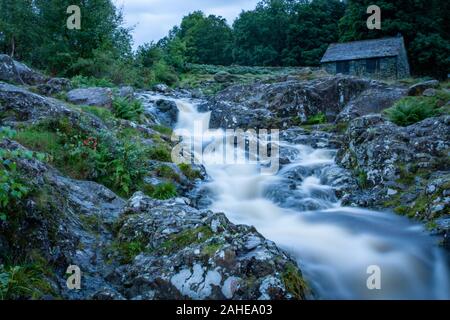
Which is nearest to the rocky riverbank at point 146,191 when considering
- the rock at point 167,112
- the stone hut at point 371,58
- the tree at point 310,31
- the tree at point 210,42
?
the rock at point 167,112

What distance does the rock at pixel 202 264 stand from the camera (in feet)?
15.9

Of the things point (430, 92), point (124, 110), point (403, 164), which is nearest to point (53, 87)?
point (124, 110)

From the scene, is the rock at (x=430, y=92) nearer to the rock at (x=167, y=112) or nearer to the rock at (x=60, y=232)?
the rock at (x=167, y=112)

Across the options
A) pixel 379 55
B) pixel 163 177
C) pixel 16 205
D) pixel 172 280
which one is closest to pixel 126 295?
pixel 172 280

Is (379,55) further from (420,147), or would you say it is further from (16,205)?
(16,205)

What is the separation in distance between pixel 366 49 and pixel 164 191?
32.0 metres

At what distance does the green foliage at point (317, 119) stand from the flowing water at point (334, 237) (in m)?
5.69

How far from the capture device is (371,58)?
1410 inches

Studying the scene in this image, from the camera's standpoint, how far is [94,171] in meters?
8.77

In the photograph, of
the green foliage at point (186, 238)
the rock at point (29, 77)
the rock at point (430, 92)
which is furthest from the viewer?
the rock at point (29, 77)

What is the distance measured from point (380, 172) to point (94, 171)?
6.72m

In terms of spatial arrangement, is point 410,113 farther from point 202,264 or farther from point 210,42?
point 210,42

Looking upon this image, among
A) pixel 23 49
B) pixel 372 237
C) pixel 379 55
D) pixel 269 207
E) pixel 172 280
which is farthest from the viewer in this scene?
pixel 379 55

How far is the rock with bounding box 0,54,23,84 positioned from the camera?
1563 centimetres
